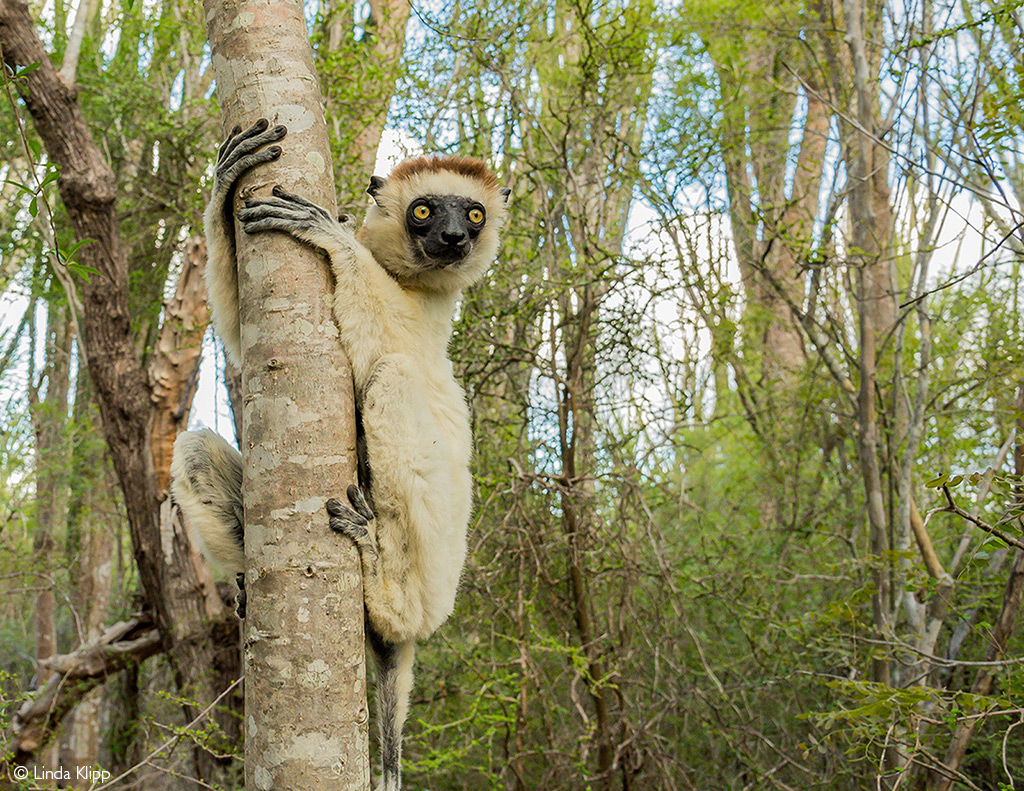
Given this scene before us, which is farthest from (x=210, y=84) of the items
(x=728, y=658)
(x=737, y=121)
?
(x=728, y=658)

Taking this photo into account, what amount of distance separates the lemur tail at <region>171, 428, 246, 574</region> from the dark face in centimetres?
96

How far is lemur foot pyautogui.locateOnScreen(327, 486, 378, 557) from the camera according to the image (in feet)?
5.63

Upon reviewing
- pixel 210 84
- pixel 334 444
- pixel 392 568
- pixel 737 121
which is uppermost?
pixel 210 84

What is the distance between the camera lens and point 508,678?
4.13 meters

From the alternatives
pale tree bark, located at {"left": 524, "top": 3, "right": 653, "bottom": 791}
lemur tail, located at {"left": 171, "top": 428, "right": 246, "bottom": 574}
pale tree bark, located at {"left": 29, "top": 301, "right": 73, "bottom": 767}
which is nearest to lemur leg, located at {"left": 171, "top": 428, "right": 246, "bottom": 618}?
lemur tail, located at {"left": 171, "top": 428, "right": 246, "bottom": 574}

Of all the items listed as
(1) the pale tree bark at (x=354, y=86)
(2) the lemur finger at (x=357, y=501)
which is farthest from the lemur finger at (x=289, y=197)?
(1) the pale tree bark at (x=354, y=86)

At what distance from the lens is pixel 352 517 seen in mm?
1743

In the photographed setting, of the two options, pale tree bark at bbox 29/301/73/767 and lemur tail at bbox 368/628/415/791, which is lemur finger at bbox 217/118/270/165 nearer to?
lemur tail at bbox 368/628/415/791

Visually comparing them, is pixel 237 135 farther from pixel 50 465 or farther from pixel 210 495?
pixel 50 465

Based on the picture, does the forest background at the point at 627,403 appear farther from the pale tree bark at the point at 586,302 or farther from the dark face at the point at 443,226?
the dark face at the point at 443,226

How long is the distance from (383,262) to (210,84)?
5.11 m

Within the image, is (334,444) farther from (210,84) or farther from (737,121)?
(210,84)

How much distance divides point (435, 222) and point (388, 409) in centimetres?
87

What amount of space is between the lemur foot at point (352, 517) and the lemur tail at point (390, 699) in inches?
24.5
